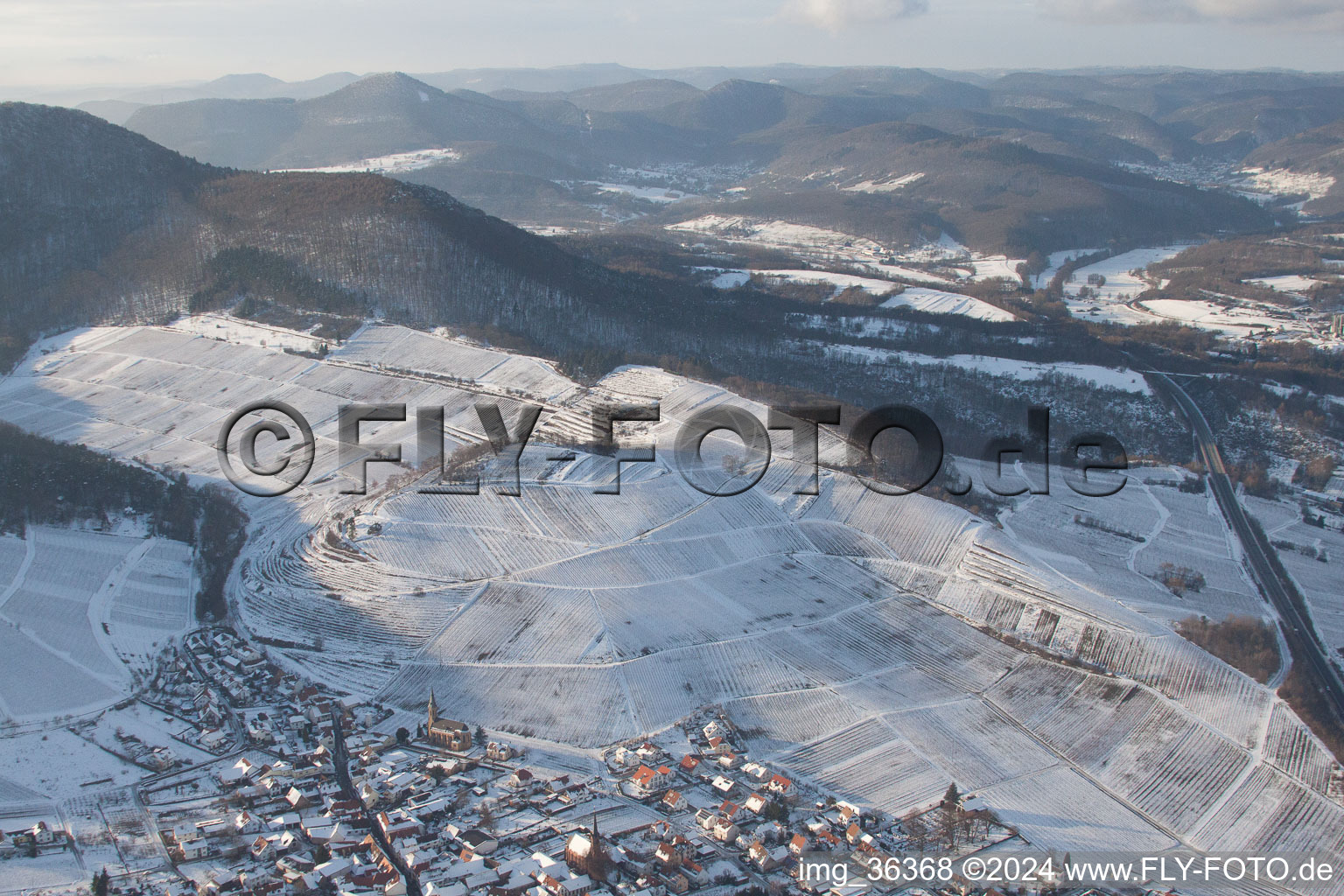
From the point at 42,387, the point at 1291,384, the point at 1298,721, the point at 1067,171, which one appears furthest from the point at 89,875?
the point at 1067,171

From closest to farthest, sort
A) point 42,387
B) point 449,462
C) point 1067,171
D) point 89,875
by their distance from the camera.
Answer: point 89,875, point 449,462, point 42,387, point 1067,171

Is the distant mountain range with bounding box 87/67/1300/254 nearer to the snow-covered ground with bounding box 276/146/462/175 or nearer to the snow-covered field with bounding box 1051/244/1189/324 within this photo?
the snow-covered ground with bounding box 276/146/462/175

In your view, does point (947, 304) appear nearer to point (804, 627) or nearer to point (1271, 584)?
point (1271, 584)

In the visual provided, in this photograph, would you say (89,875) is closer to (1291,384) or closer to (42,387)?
(42,387)

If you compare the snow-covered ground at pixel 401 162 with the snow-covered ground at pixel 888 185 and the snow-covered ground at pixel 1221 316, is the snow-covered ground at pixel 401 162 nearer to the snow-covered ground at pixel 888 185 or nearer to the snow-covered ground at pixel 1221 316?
the snow-covered ground at pixel 888 185

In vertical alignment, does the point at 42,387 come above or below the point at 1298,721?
above

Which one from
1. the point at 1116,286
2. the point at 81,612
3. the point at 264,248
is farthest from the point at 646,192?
the point at 81,612

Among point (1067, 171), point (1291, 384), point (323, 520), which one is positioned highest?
point (1067, 171)
